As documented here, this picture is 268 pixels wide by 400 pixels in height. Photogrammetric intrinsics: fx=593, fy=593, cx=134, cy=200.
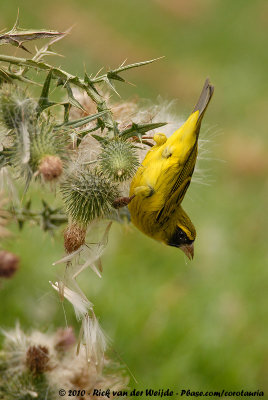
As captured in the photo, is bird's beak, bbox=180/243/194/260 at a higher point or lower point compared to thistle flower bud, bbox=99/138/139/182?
lower

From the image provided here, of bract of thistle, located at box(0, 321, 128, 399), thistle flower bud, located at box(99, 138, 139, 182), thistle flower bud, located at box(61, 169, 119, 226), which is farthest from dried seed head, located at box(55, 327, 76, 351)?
thistle flower bud, located at box(99, 138, 139, 182)

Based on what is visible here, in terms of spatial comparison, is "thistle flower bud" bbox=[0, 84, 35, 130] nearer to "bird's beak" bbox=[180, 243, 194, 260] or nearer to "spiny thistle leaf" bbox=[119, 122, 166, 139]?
"spiny thistle leaf" bbox=[119, 122, 166, 139]

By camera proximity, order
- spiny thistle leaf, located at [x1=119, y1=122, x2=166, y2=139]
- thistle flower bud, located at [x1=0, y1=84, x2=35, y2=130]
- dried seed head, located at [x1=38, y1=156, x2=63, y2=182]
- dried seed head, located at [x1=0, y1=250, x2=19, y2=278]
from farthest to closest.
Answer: dried seed head, located at [x1=0, y1=250, x2=19, y2=278]
spiny thistle leaf, located at [x1=119, y1=122, x2=166, y2=139]
thistle flower bud, located at [x1=0, y1=84, x2=35, y2=130]
dried seed head, located at [x1=38, y1=156, x2=63, y2=182]

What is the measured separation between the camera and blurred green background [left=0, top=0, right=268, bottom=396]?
11.1 ft

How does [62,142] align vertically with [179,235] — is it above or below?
above

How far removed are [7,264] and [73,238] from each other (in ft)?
2.48

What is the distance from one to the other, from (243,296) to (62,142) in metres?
2.69

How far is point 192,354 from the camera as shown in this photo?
11.3 ft

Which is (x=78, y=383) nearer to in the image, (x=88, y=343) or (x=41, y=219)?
(x=88, y=343)

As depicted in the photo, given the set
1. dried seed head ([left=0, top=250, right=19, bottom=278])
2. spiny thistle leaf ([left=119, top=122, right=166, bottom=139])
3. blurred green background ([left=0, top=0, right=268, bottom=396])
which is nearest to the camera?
spiny thistle leaf ([left=119, top=122, right=166, bottom=139])

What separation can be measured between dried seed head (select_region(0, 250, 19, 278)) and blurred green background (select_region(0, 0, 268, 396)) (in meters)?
0.11

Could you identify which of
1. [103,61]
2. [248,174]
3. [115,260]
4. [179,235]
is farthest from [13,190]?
[103,61]

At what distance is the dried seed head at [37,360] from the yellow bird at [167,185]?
59 centimetres

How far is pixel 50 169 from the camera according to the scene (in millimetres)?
1567
